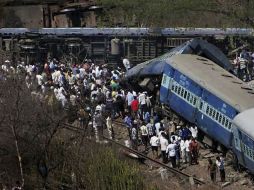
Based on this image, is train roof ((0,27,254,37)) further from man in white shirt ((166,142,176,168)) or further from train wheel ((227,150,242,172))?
man in white shirt ((166,142,176,168))

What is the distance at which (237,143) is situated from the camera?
2445cm

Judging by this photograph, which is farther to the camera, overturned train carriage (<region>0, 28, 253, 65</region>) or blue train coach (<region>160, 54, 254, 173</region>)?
overturned train carriage (<region>0, 28, 253, 65</region>)

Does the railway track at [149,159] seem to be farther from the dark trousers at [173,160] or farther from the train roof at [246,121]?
the train roof at [246,121]

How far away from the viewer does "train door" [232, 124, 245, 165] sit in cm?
2411

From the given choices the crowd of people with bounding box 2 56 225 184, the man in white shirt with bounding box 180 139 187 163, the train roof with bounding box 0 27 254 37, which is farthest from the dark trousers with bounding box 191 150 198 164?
the train roof with bounding box 0 27 254 37

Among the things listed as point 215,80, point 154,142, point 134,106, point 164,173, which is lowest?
point 164,173

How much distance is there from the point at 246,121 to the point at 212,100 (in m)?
3.46

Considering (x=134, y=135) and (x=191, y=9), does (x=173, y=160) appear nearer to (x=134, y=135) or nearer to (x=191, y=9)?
(x=134, y=135)

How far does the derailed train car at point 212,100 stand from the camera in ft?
78.5

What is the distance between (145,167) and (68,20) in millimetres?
23307

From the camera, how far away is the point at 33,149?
22922mm

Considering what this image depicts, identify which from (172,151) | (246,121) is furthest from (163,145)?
(246,121)

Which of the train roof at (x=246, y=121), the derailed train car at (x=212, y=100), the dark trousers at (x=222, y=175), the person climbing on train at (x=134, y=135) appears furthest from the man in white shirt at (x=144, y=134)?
the train roof at (x=246, y=121)

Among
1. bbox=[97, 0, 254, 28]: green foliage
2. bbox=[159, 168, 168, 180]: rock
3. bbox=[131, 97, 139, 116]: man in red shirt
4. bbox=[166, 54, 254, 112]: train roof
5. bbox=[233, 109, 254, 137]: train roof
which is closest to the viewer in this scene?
bbox=[233, 109, 254, 137]: train roof
